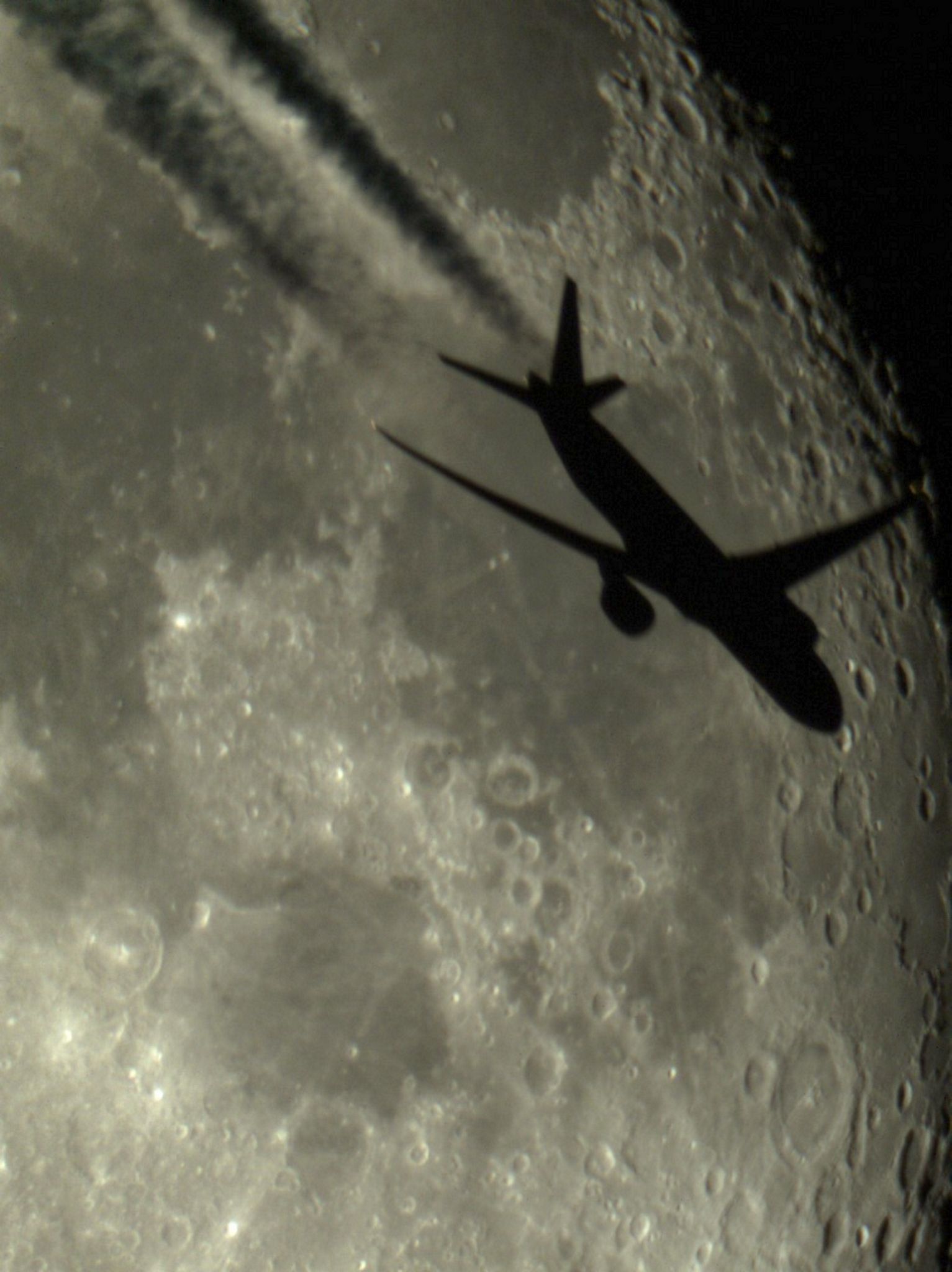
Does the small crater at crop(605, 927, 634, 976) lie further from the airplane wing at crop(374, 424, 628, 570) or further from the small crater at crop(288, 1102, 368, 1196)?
the airplane wing at crop(374, 424, 628, 570)

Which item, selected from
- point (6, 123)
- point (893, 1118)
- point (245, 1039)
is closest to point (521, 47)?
point (6, 123)

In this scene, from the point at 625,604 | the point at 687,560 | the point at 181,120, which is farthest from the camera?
the point at 181,120

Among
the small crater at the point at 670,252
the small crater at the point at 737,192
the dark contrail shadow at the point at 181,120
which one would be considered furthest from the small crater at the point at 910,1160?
the dark contrail shadow at the point at 181,120

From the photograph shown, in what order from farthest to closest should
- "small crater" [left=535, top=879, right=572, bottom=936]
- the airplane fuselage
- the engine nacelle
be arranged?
"small crater" [left=535, top=879, right=572, bottom=936], the airplane fuselage, the engine nacelle

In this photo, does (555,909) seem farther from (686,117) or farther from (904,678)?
(686,117)

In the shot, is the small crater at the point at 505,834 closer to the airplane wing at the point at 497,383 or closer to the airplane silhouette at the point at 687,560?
the airplane silhouette at the point at 687,560

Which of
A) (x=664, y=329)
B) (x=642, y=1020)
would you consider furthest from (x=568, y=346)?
(x=642, y=1020)

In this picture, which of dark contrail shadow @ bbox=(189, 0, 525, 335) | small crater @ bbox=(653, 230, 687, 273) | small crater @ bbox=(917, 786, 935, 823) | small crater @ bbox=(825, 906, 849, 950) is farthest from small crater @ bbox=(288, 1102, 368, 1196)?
small crater @ bbox=(653, 230, 687, 273)
